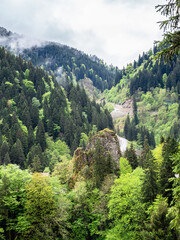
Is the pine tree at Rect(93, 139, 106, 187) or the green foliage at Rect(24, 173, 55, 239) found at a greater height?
the pine tree at Rect(93, 139, 106, 187)

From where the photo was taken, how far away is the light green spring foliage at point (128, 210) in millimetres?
32844

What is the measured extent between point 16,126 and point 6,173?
72011 mm

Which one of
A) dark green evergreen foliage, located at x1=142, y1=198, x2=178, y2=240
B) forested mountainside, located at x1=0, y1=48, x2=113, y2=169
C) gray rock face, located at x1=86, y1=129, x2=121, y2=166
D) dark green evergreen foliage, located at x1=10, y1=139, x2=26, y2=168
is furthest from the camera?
forested mountainside, located at x1=0, y1=48, x2=113, y2=169

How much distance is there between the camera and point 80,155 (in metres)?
57.7

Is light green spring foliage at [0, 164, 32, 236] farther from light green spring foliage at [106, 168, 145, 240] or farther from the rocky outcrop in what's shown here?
the rocky outcrop

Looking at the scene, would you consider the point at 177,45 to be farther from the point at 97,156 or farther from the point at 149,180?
the point at 97,156

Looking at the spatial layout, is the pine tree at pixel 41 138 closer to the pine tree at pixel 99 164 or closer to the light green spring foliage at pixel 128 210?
the pine tree at pixel 99 164

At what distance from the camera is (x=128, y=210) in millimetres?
34594

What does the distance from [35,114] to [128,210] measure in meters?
94.6

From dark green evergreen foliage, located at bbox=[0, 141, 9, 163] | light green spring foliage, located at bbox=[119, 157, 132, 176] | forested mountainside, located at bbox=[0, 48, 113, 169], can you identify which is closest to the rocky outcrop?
light green spring foliage, located at bbox=[119, 157, 132, 176]

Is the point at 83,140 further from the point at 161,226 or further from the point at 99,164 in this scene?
the point at 161,226

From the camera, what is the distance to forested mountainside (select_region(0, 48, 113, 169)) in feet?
318

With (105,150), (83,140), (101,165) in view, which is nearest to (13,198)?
(101,165)

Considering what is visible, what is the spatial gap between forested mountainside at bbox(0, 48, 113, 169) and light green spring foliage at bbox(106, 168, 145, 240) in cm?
5698
